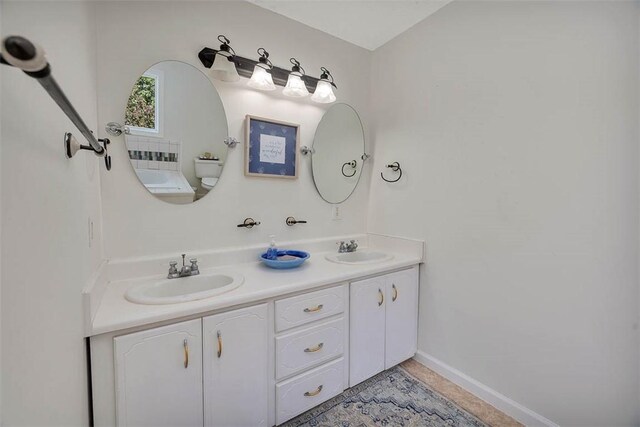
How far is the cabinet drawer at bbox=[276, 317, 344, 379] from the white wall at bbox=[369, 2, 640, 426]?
2.57 feet

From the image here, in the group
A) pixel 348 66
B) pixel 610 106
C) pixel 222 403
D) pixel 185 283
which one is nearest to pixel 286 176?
pixel 185 283

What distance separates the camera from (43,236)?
2.15 ft

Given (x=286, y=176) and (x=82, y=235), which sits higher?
(x=286, y=176)

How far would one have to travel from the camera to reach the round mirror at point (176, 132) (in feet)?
4.83

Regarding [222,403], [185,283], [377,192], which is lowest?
[222,403]

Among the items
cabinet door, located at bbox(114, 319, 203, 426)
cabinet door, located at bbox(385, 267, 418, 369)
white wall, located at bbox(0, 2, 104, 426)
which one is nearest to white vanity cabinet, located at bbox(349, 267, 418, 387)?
cabinet door, located at bbox(385, 267, 418, 369)

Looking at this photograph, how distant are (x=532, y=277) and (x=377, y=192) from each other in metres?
1.20

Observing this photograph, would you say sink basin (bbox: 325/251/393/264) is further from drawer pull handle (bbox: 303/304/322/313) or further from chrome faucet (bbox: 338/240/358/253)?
drawer pull handle (bbox: 303/304/322/313)

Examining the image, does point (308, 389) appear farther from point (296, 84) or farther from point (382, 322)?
point (296, 84)

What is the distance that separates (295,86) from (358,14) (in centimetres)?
67

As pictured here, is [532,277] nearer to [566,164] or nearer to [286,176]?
[566,164]

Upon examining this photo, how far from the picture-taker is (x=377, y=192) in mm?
2340

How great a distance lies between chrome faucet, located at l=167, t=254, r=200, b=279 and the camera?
1.48 m

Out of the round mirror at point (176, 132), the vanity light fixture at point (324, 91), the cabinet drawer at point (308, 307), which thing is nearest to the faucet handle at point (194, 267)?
the round mirror at point (176, 132)
